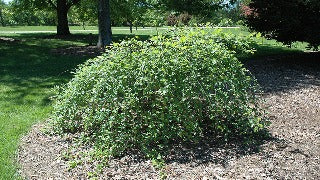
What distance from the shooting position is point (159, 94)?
15.0 ft

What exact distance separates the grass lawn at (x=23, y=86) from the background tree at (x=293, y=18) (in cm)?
288

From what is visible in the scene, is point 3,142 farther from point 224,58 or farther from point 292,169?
point 292,169

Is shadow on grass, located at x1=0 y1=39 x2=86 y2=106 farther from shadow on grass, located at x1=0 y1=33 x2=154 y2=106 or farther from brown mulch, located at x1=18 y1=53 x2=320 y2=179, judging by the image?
brown mulch, located at x1=18 y1=53 x2=320 y2=179

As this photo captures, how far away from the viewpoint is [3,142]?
4977mm

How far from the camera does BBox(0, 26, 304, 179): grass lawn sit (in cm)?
503

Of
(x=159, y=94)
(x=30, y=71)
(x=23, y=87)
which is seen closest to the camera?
(x=159, y=94)

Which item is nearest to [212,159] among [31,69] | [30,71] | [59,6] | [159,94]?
[159,94]

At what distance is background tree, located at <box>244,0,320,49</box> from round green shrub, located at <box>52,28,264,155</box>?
5474 mm

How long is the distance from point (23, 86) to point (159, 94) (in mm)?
4697

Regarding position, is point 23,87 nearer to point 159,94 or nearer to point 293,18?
point 159,94

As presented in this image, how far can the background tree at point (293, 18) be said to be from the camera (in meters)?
9.71

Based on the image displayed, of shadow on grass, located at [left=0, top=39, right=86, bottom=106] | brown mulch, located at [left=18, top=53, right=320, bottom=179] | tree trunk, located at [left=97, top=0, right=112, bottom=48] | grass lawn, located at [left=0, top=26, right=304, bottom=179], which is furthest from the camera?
tree trunk, located at [left=97, top=0, right=112, bottom=48]

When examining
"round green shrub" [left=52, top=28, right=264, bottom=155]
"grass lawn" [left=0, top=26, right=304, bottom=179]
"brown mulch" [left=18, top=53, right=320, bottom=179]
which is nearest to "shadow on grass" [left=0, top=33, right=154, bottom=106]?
"grass lawn" [left=0, top=26, right=304, bottom=179]

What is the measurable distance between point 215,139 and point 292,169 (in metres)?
1.11
